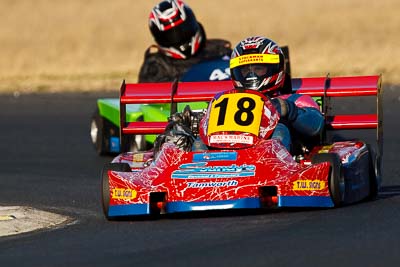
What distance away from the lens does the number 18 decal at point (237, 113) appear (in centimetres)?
929

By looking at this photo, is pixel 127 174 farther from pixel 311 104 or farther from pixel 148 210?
pixel 311 104

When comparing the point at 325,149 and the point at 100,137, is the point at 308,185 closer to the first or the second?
the point at 325,149

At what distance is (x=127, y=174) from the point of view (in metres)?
8.98

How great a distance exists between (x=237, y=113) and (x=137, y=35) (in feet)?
69.6

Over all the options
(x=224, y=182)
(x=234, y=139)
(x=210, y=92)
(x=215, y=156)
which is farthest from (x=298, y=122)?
(x=210, y=92)

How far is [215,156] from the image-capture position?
29.5 feet

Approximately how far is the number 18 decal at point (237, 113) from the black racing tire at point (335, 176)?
546mm

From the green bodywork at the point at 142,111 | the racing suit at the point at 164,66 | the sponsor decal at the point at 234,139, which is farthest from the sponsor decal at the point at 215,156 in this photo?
the racing suit at the point at 164,66

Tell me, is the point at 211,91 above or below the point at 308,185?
above

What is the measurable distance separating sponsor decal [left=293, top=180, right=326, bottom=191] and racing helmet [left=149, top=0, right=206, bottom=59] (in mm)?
6751

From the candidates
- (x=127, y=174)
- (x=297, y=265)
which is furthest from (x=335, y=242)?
(x=127, y=174)

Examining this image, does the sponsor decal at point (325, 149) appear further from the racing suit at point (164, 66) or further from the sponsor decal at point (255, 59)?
the racing suit at point (164, 66)

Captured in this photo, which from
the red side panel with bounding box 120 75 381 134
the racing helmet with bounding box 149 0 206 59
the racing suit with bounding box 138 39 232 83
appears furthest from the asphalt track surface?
the racing helmet with bounding box 149 0 206 59

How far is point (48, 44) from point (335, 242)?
→ 23.6 meters
